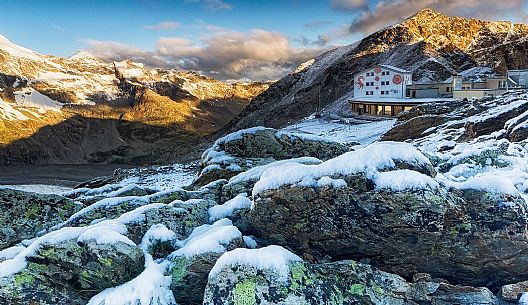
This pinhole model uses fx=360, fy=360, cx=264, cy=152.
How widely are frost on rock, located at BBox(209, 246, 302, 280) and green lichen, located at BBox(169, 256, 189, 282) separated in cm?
128

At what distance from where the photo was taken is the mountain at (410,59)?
397 ft

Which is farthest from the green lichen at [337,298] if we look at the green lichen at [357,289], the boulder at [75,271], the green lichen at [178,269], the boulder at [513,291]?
the boulder at [75,271]

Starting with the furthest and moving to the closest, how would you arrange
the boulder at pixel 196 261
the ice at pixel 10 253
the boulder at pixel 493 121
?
the boulder at pixel 493 121, the ice at pixel 10 253, the boulder at pixel 196 261

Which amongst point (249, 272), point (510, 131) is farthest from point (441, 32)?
point (249, 272)

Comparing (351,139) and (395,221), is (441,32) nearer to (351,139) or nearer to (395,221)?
(351,139)

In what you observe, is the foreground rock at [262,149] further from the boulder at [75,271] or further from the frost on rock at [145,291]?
the frost on rock at [145,291]

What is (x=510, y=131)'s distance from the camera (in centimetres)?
3167

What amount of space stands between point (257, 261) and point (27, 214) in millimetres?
11960

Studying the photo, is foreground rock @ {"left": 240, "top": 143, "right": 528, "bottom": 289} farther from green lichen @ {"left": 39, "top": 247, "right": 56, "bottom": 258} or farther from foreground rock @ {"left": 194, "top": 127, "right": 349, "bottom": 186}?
foreground rock @ {"left": 194, "top": 127, "right": 349, "bottom": 186}

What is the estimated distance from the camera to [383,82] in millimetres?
93438

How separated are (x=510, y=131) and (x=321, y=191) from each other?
28.4 m

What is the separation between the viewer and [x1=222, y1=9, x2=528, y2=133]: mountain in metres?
121

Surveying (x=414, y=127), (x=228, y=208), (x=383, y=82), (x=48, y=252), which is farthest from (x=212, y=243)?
(x=383, y=82)

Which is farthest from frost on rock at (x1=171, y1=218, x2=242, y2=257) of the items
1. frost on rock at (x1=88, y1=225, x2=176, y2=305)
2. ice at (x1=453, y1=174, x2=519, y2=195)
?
ice at (x1=453, y1=174, x2=519, y2=195)
